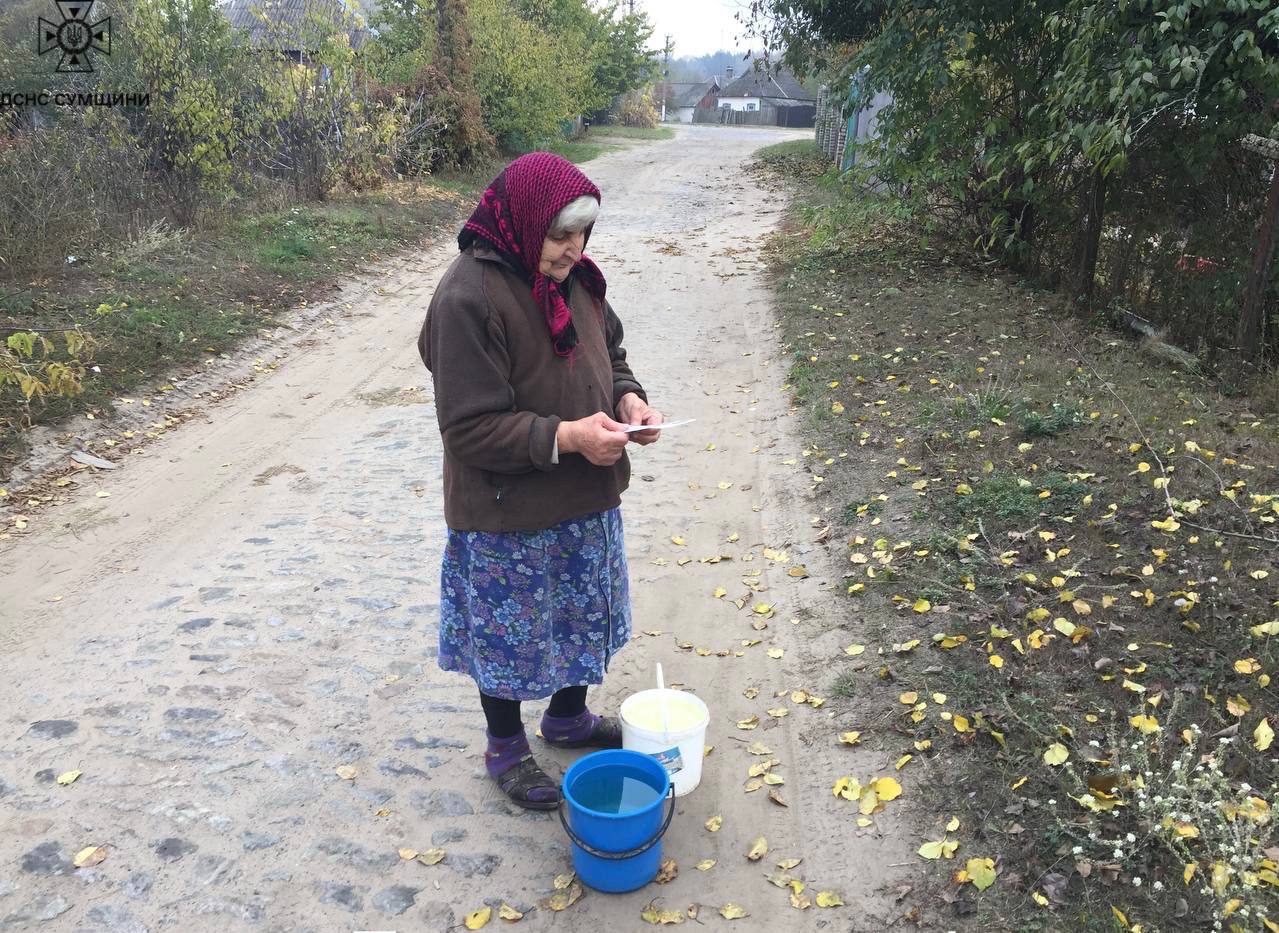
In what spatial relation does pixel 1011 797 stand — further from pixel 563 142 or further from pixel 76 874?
pixel 563 142

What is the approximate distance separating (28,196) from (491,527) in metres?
8.94

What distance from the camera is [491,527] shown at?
273 centimetres

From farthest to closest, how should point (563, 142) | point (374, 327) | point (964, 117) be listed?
point (563, 142) < point (374, 327) < point (964, 117)

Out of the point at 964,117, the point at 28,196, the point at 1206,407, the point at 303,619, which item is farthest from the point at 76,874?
the point at 964,117

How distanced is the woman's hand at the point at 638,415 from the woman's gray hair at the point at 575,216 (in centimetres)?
65

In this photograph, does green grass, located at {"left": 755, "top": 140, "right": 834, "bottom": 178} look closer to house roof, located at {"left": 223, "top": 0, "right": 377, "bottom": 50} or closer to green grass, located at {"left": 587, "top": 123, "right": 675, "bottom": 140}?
green grass, located at {"left": 587, "top": 123, "right": 675, "bottom": 140}

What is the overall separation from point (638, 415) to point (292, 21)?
1411 centimetres

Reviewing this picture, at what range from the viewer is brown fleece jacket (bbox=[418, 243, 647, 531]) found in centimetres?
255

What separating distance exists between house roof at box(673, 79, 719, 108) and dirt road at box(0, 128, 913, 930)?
87.1 meters

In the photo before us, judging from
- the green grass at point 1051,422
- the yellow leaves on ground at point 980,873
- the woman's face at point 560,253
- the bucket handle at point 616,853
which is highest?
the woman's face at point 560,253

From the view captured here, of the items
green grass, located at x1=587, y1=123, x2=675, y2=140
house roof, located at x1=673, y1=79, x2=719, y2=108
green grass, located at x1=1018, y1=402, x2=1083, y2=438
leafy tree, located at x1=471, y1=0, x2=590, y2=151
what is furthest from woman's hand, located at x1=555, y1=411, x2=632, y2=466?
house roof, located at x1=673, y1=79, x2=719, y2=108

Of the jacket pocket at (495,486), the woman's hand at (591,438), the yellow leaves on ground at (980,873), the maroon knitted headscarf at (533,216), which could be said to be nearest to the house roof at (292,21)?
the maroon knitted headscarf at (533,216)

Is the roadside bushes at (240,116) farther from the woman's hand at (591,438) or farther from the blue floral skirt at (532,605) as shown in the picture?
the woman's hand at (591,438)

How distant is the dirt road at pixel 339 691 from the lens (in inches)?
112
